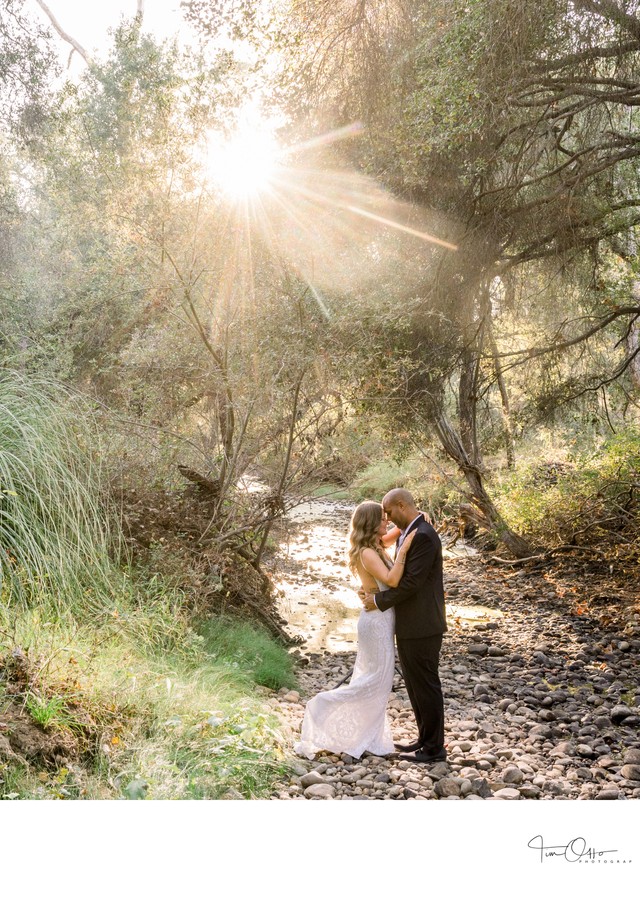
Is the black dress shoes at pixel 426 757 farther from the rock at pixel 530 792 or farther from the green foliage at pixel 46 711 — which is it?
the green foliage at pixel 46 711

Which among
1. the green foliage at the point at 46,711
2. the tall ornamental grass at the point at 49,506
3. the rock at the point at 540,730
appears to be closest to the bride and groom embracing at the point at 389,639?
the rock at the point at 540,730

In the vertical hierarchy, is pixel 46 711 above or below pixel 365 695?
above

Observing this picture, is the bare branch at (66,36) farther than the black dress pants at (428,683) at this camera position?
Yes

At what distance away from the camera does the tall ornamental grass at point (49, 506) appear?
3941mm

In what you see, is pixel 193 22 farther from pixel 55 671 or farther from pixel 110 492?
pixel 55 671

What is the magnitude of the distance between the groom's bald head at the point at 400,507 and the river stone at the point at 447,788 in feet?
3.88

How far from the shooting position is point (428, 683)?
12.3ft

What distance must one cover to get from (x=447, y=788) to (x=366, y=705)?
0.71 meters

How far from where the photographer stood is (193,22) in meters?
4.81

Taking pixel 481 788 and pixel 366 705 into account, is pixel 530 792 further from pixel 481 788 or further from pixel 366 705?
pixel 366 705

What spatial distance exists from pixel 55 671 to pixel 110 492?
7.08ft

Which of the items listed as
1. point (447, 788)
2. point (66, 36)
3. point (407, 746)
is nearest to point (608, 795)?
point (447, 788)

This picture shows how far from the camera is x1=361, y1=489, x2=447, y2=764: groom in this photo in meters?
3.65
